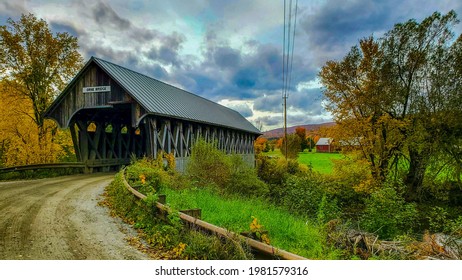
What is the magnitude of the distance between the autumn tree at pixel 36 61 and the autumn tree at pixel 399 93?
1612 cm

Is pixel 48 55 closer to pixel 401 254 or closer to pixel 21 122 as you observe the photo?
pixel 21 122

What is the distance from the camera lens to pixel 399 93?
18156 mm

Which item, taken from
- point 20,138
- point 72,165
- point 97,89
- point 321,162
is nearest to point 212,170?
point 97,89

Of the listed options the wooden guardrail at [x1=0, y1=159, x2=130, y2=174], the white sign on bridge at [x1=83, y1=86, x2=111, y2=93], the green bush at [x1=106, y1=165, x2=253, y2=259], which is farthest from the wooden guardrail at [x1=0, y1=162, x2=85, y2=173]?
the green bush at [x1=106, y1=165, x2=253, y2=259]

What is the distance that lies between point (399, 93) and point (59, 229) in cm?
1853

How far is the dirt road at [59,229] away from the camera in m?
4.68

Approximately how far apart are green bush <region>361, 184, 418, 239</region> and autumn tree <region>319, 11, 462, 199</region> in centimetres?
641

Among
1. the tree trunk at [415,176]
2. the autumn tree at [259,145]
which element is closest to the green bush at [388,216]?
the tree trunk at [415,176]

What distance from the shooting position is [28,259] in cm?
441

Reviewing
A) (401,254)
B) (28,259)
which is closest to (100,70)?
(28,259)

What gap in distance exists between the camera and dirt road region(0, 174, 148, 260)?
15.4 feet

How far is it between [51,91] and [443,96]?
70.2 feet

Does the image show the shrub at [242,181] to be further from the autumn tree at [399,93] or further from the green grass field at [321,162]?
the autumn tree at [399,93]

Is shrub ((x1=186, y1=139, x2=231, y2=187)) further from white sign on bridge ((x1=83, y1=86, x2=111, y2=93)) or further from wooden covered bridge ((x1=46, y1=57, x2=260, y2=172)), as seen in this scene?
white sign on bridge ((x1=83, y1=86, x2=111, y2=93))
